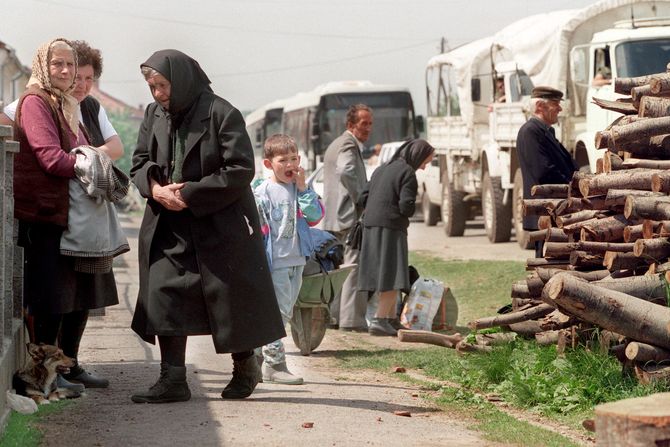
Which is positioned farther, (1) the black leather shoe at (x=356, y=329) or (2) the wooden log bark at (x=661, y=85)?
(1) the black leather shoe at (x=356, y=329)

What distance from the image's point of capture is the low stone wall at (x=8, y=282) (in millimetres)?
6883

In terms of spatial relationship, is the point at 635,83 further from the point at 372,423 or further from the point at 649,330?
the point at 372,423

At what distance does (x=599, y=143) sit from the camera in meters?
9.52

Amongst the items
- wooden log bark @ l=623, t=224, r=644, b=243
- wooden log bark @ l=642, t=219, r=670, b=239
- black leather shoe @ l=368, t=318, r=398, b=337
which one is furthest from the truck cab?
wooden log bark @ l=642, t=219, r=670, b=239

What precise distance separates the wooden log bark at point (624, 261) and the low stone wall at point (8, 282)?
3.51 metres

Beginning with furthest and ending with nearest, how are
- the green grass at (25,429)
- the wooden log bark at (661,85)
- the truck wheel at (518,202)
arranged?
1. the truck wheel at (518,202)
2. the wooden log bark at (661,85)
3. the green grass at (25,429)

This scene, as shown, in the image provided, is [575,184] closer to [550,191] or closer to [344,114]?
[550,191]

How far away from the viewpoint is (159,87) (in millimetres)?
7480

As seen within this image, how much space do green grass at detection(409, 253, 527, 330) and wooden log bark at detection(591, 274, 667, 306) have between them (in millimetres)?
4321

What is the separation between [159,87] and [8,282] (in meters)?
1.27

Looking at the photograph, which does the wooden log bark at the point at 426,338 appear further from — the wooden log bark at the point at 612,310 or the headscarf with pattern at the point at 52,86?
the headscarf with pattern at the point at 52,86

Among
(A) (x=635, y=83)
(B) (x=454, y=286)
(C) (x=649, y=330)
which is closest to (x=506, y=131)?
(B) (x=454, y=286)

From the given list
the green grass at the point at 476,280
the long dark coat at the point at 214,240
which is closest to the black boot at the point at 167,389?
the long dark coat at the point at 214,240

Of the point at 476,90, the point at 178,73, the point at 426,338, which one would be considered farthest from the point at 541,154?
the point at 476,90
